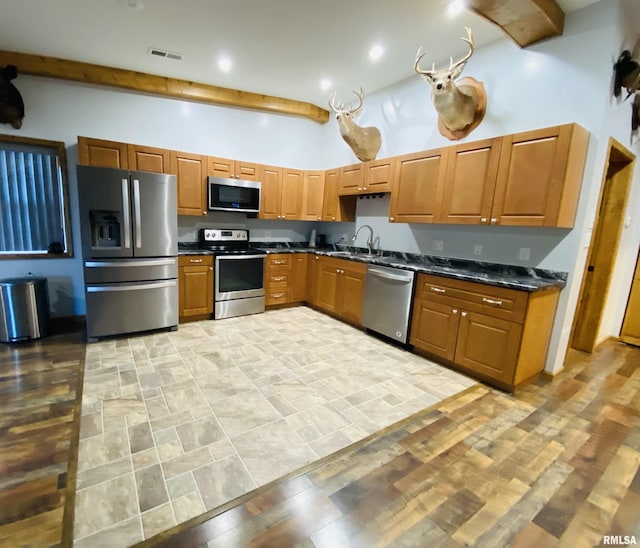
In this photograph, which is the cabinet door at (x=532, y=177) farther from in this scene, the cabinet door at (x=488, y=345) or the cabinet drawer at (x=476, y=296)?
the cabinet door at (x=488, y=345)

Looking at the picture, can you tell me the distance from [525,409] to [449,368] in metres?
0.73

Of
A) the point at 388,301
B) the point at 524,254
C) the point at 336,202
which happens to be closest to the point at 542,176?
the point at 524,254

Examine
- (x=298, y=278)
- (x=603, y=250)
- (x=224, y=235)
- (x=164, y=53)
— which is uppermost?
(x=164, y=53)

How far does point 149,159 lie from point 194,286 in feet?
5.27

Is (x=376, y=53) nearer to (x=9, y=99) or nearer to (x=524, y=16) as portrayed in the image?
(x=524, y=16)

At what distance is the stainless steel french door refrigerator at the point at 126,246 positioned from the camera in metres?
3.12

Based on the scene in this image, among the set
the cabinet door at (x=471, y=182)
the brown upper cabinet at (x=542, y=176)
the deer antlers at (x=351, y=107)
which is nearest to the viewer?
the brown upper cabinet at (x=542, y=176)

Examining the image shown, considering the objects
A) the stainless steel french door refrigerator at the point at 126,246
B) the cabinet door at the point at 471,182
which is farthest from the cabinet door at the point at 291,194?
the cabinet door at the point at 471,182

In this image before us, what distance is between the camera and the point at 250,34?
2.99 metres

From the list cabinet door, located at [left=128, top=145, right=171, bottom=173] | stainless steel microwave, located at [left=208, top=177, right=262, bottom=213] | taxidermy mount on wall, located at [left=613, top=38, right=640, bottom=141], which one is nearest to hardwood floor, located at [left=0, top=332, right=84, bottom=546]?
cabinet door, located at [left=128, top=145, right=171, bottom=173]

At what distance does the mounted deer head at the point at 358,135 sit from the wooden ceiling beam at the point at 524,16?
1.75 meters

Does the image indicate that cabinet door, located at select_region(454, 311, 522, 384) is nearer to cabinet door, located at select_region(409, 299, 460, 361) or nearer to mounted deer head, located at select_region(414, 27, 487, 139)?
cabinet door, located at select_region(409, 299, 460, 361)

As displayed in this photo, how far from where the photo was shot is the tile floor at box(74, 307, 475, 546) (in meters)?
1.53

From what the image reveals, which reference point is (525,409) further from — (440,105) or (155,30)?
(155,30)
